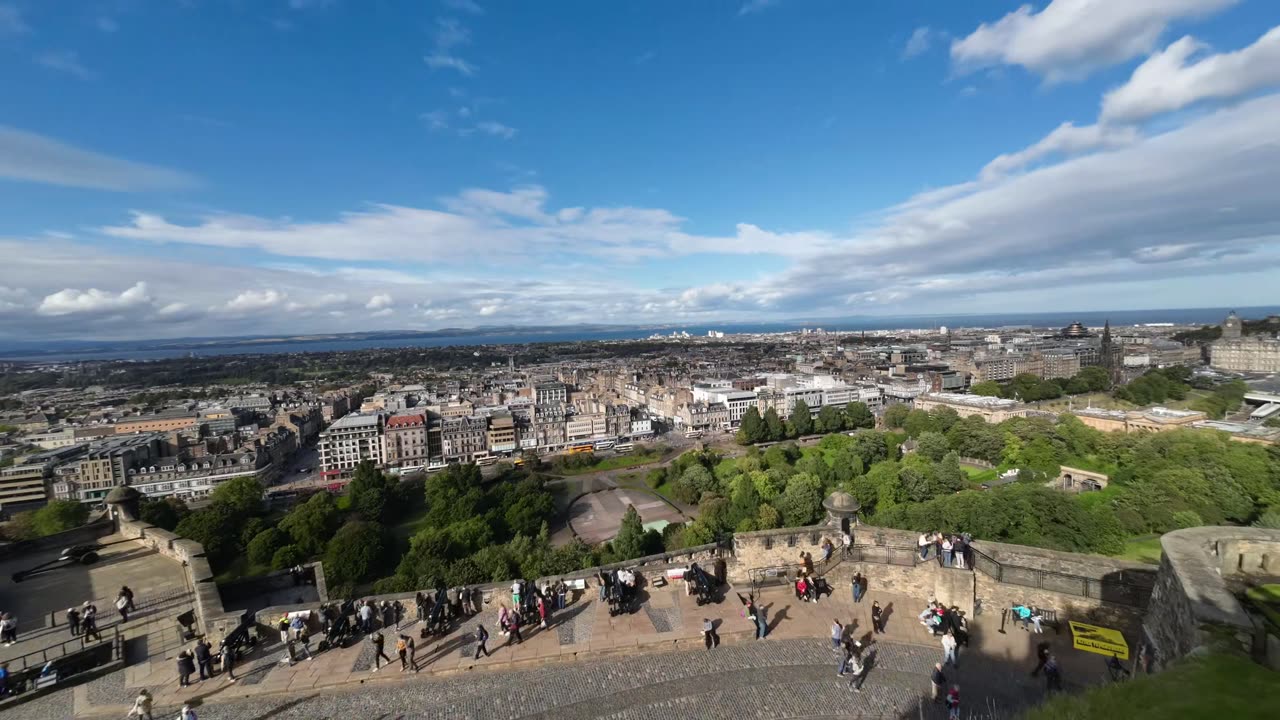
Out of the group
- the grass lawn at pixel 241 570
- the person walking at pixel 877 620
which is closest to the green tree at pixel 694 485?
the grass lawn at pixel 241 570

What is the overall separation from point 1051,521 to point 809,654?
24.2 metres

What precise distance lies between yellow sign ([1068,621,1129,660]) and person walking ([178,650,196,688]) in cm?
1642

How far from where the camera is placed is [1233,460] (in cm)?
3416

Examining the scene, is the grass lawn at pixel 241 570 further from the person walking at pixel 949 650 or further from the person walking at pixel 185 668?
the person walking at pixel 949 650

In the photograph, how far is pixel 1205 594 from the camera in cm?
707

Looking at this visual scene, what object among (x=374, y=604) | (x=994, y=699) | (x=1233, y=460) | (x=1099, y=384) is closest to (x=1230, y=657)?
(x=994, y=699)

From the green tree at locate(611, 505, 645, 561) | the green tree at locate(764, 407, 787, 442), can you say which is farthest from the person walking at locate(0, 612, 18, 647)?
the green tree at locate(764, 407, 787, 442)

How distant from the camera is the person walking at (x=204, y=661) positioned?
9977 mm

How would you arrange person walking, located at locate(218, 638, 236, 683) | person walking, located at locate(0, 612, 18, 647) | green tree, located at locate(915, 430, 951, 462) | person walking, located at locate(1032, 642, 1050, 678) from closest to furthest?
person walking, located at locate(1032, 642, 1050, 678) < person walking, located at locate(218, 638, 236, 683) < person walking, located at locate(0, 612, 18, 647) < green tree, located at locate(915, 430, 951, 462)

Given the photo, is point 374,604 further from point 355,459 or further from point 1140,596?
point 355,459

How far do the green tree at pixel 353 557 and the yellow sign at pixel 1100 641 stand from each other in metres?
35.8

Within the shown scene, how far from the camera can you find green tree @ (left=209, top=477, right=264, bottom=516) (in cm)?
4631

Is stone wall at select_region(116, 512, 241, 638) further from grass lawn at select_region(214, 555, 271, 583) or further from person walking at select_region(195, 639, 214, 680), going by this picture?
grass lawn at select_region(214, 555, 271, 583)

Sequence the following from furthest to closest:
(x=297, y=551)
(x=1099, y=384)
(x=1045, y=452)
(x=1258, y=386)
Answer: (x=1099, y=384) < (x=1258, y=386) < (x=1045, y=452) < (x=297, y=551)
